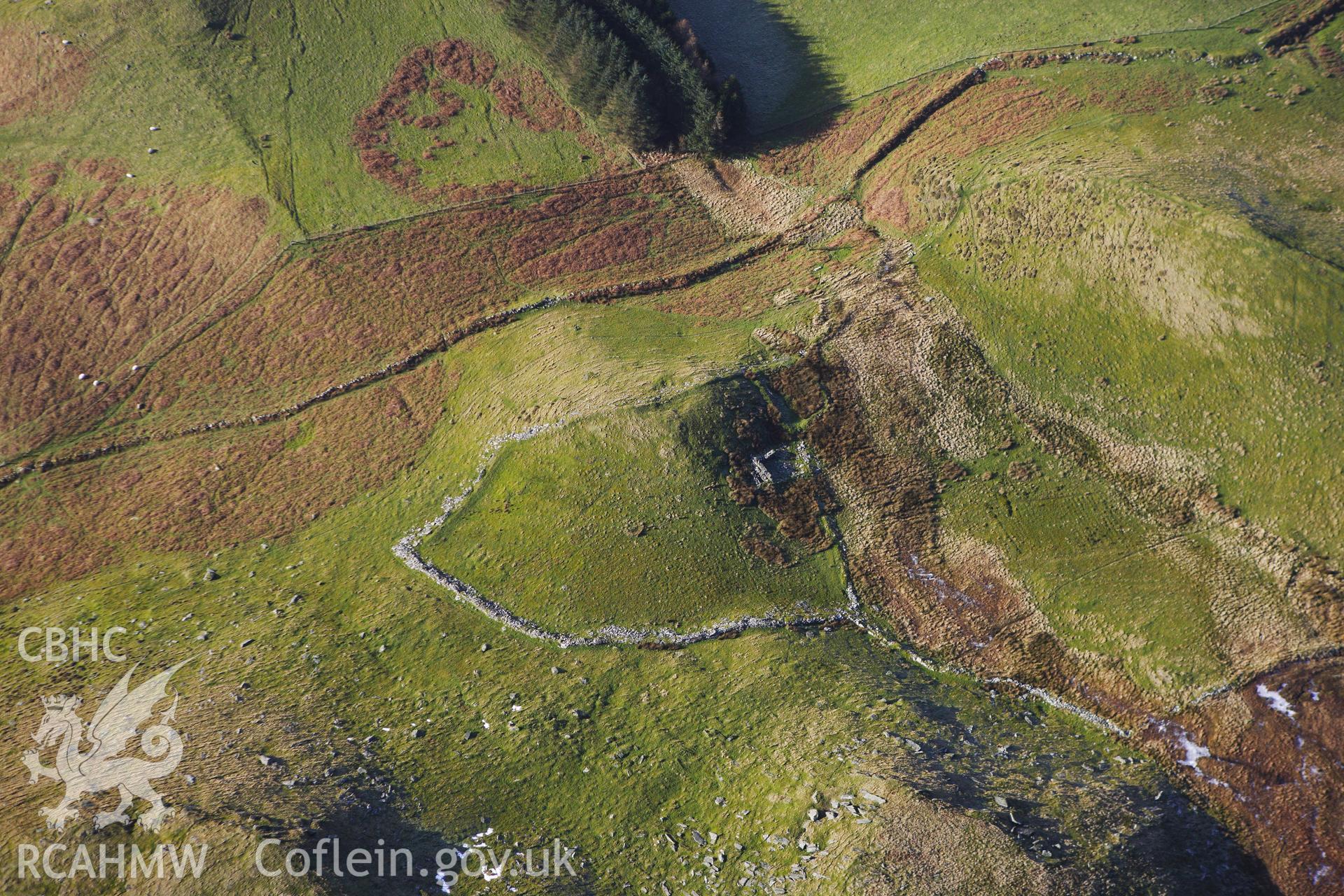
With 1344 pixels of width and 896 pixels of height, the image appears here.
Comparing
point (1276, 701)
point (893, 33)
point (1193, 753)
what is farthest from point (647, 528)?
point (893, 33)

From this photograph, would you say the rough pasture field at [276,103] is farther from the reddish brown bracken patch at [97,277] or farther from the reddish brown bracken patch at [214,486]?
the reddish brown bracken patch at [214,486]

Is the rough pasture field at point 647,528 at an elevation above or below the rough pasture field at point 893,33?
below

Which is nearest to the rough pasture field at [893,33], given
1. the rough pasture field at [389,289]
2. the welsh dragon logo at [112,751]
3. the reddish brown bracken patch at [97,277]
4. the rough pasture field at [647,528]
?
the rough pasture field at [389,289]

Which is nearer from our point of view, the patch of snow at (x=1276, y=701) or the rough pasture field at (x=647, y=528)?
the patch of snow at (x=1276, y=701)

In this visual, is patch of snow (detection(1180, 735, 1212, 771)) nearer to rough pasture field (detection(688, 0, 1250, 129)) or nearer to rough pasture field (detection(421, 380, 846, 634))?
rough pasture field (detection(421, 380, 846, 634))

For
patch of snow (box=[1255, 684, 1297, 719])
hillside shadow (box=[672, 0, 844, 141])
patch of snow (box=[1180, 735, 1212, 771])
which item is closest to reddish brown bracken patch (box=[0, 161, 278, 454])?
hillside shadow (box=[672, 0, 844, 141])

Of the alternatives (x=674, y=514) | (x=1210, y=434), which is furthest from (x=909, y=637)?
(x=1210, y=434)
